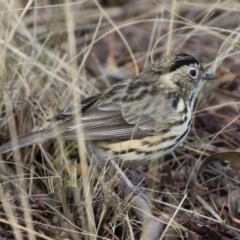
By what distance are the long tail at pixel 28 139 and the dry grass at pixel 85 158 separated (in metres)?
0.07

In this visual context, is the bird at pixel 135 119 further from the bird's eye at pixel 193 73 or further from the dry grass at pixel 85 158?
the dry grass at pixel 85 158

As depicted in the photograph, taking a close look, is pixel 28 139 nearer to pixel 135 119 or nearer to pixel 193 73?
pixel 135 119

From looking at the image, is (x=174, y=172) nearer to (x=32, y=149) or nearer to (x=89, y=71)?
(x=32, y=149)

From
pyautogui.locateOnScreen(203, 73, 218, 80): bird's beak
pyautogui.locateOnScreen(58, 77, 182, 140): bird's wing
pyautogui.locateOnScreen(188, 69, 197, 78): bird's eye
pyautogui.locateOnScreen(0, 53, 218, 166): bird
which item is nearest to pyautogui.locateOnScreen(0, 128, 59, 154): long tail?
pyautogui.locateOnScreen(0, 53, 218, 166): bird

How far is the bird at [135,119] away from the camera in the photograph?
5487 millimetres

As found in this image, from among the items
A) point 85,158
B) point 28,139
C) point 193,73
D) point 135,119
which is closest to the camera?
point 85,158

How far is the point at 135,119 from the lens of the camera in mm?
5680

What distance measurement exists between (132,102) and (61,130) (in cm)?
67

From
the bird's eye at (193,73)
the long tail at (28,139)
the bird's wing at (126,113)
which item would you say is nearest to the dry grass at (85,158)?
the long tail at (28,139)

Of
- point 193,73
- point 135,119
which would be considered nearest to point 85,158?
point 135,119

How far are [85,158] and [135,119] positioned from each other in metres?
0.86

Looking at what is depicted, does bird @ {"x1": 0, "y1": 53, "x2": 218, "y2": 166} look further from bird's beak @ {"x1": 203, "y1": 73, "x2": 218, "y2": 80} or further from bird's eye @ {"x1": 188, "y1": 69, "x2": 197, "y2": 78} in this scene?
bird's beak @ {"x1": 203, "y1": 73, "x2": 218, "y2": 80}

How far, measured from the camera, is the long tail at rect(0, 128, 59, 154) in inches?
208

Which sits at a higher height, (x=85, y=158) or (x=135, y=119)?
(x=85, y=158)
